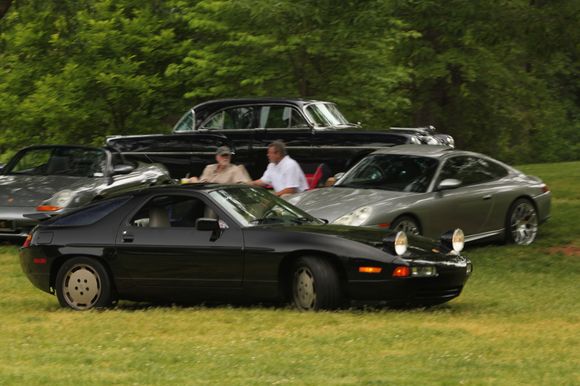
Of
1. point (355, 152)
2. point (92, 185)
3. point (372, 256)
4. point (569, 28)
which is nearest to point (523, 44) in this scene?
point (569, 28)

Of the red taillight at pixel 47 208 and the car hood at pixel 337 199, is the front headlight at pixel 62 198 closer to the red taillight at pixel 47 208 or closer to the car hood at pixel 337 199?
the red taillight at pixel 47 208

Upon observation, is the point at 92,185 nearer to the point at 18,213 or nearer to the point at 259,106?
the point at 18,213

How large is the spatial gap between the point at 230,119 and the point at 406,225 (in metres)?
6.64

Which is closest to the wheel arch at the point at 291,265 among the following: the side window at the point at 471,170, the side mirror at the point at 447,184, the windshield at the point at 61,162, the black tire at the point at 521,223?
the side mirror at the point at 447,184

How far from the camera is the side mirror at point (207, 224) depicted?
11312mm

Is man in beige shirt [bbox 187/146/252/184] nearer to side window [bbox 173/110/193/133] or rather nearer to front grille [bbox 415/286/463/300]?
side window [bbox 173/110/193/133]

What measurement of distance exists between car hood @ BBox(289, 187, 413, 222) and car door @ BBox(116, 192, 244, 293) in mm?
3333

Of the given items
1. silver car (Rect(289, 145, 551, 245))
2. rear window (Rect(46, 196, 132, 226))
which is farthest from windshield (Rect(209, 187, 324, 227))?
silver car (Rect(289, 145, 551, 245))

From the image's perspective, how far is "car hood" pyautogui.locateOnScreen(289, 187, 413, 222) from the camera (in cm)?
1501

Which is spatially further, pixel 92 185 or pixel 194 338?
pixel 92 185

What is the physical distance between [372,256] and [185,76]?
68.1 feet

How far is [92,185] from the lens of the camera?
59.0ft

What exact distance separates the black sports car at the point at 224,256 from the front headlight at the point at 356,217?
2248mm

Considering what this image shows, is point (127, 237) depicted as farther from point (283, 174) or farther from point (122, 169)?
point (122, 169)
